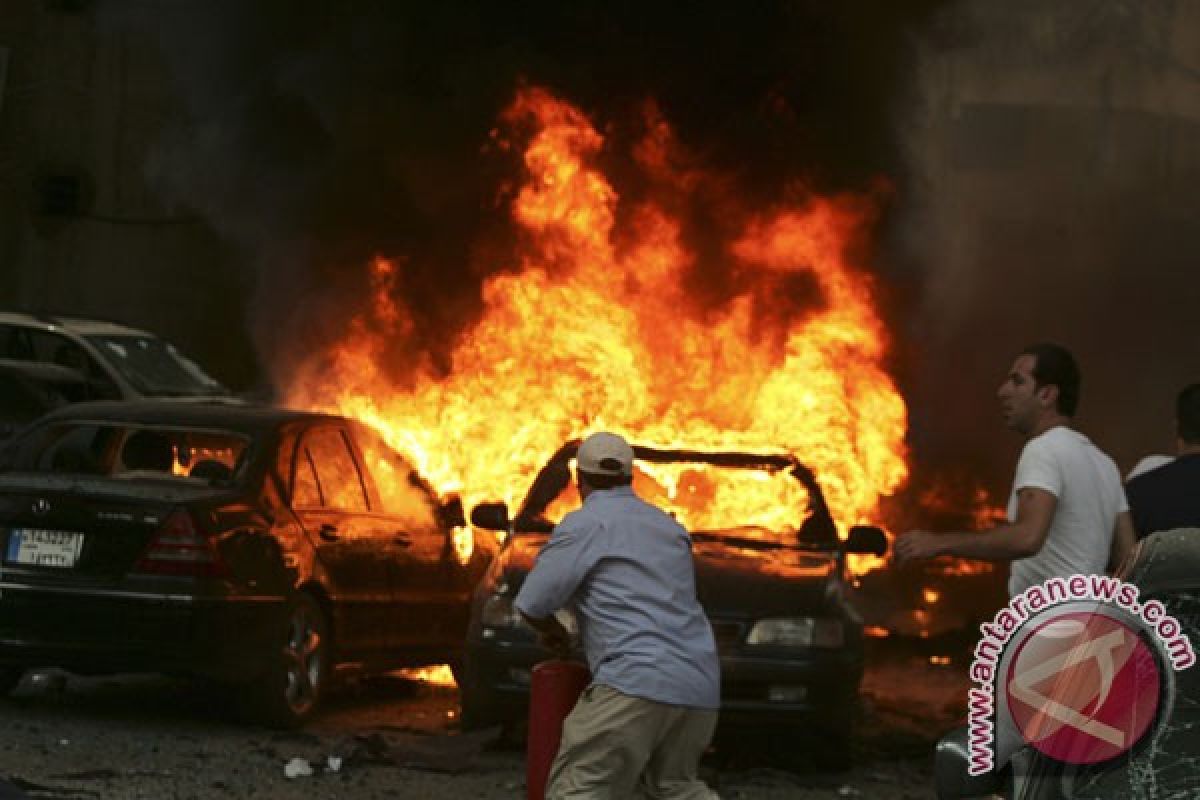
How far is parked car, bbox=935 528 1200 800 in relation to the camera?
390 cm

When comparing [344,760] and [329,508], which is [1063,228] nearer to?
[329,508]

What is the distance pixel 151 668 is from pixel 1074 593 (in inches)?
255

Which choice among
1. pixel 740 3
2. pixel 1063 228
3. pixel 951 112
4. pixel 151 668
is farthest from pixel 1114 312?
pixel 151 668

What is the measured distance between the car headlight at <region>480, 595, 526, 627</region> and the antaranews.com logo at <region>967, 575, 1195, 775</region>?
5.82 m

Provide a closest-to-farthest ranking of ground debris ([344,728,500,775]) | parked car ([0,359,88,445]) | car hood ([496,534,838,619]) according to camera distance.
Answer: ground debris ([344,728,500,775]) → car hood ([496,534,838,619]) → parked car ([0,359,88,445])

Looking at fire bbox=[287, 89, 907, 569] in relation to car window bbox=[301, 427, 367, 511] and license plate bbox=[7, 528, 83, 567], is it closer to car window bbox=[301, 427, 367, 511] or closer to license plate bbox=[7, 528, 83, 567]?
car window bbox=[301, 427, 367, 511]

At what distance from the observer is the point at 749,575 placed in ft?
33.8

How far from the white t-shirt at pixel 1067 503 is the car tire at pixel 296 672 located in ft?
14.2

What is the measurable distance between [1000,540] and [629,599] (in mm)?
1121

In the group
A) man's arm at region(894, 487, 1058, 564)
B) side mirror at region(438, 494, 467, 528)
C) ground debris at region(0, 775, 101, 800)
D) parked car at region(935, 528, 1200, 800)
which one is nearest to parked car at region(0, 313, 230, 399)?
side mirror at region(438, 494, 467, 528)

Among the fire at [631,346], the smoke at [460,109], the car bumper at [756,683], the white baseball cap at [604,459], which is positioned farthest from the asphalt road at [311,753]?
the smoke at [460,109]

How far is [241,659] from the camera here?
33.2 feet

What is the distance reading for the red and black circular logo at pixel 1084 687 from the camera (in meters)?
3.88

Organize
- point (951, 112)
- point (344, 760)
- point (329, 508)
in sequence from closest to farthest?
1. point (344, 760)
2. point (329, 508)
3. point (951, 112)
